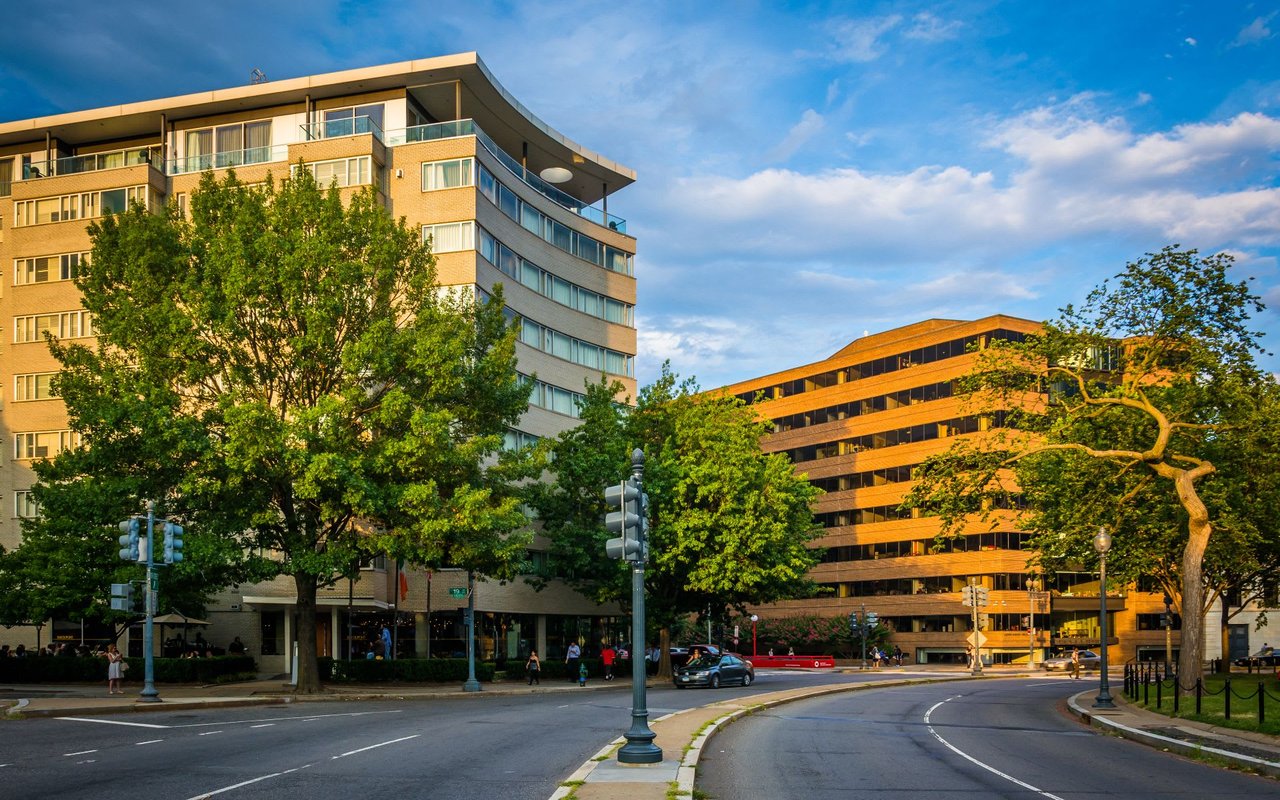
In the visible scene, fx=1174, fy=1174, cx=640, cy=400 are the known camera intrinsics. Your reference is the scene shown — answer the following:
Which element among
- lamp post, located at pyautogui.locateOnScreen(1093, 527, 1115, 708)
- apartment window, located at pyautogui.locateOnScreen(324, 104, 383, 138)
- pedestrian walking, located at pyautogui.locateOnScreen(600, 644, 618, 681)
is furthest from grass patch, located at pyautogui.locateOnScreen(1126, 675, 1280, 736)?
apartment window, located at pyautogui.locateOnScreen(324, 104, 383, 138)

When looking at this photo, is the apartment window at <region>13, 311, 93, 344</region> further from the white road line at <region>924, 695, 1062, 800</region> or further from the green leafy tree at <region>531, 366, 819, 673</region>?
the white road line at <region>924, 695, 1062, 800</region>

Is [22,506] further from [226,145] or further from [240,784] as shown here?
[240,784]

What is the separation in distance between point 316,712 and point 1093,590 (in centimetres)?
7651

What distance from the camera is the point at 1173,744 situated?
2077 cm

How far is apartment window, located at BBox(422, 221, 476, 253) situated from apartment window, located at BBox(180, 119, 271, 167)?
9.84m

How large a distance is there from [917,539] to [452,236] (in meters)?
51.4

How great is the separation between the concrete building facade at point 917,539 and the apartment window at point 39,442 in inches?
2082

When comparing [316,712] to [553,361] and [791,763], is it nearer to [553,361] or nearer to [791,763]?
[791,763]

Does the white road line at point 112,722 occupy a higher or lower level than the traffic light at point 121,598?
lower

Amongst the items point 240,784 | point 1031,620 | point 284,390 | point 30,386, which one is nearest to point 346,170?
point 30,386

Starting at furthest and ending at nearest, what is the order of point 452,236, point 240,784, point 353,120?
point 353,120, point 452,236, point 240,784

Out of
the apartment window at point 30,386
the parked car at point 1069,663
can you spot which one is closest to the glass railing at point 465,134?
the apartment window at point 30,386

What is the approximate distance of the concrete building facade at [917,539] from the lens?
86562mm

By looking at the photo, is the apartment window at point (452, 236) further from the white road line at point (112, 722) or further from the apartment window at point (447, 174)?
the white road line at point (112, 722)
